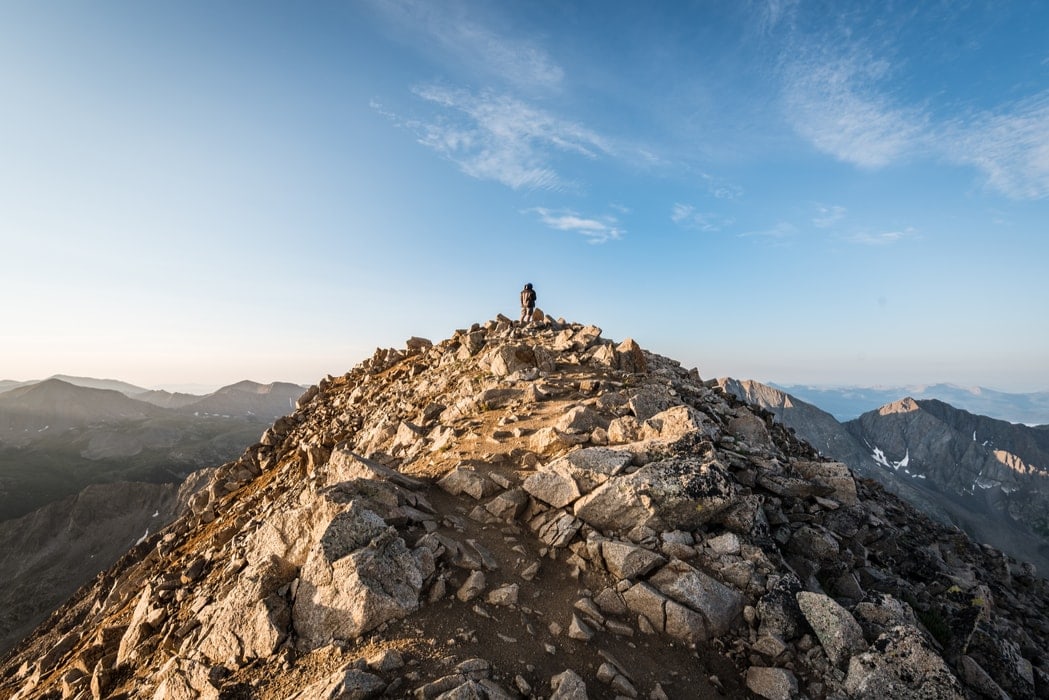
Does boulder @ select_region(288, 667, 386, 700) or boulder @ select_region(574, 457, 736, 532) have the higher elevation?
boulder @ select_region(574, 457, 736, 532)

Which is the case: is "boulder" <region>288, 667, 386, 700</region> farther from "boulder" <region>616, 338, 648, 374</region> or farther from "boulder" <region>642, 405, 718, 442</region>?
"boulder" <region>616, 338, 648, 374</region>

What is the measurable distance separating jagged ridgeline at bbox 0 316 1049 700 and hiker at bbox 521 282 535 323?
1484cm

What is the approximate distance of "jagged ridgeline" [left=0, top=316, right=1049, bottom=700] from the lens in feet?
24.1

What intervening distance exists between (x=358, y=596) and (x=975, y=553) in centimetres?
2522

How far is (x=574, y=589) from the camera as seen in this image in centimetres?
897

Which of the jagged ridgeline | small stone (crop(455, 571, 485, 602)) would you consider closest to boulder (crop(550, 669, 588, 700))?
the jagged ridgeline

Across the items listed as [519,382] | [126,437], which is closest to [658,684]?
[519,382]

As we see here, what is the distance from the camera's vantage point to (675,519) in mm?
10148

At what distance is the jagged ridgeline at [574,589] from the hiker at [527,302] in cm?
1484

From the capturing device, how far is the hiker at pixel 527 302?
31.1 m

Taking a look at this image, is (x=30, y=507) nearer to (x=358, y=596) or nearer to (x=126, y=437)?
(x=126, y=437)

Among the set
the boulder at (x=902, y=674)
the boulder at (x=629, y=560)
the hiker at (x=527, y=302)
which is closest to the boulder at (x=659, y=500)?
the boulder at (x=629, y=560)

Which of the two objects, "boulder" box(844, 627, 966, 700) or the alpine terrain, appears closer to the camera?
"boulder" box(844, 627, 966, 700)

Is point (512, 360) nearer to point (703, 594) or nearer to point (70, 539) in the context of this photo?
point (703, 594)
